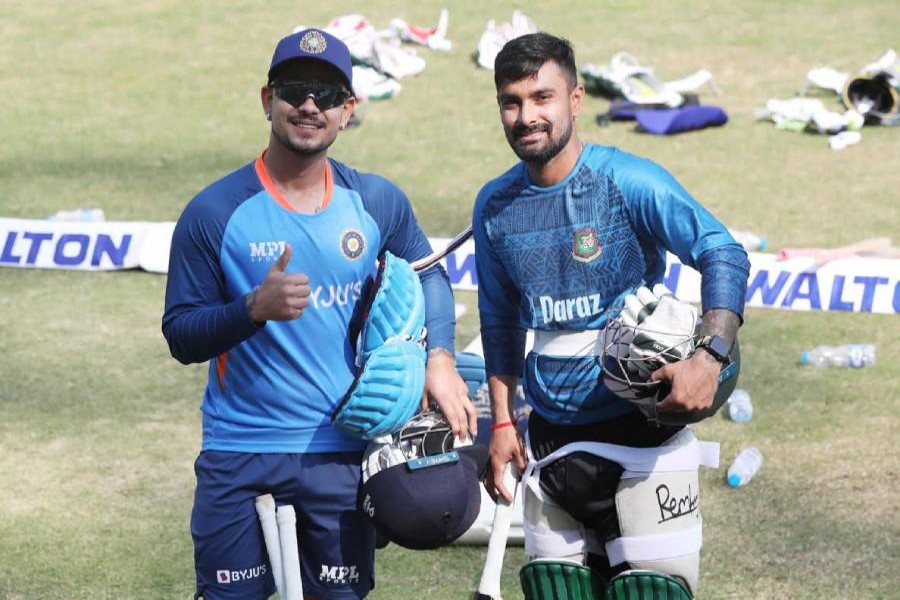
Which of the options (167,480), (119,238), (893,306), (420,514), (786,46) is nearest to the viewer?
(420,514)

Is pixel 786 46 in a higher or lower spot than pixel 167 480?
higher

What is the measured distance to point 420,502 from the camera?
506 cm

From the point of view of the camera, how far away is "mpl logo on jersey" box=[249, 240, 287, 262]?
16.7ft

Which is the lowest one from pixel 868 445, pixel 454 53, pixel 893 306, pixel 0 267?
pixel 868 445

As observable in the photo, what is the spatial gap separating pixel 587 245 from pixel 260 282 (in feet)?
3.78

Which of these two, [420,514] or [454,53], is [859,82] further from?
[420,514]

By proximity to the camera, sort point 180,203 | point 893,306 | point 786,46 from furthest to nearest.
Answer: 1. point 786,46
2. point 180,203
3. point 893,306

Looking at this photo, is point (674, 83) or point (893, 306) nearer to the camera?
point (893, 306)

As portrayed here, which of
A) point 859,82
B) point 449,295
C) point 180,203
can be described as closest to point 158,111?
point 180,203

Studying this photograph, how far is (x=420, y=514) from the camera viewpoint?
5.05 m

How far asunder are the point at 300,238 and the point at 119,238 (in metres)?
7.35

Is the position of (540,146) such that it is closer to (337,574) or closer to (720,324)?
(720,324)

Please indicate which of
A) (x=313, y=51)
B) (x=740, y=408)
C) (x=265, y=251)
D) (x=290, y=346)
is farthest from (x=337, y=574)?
(x=740, y=408)

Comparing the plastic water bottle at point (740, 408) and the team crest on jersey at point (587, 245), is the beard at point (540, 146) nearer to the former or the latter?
the team crest on jersey at point (587, 245)
